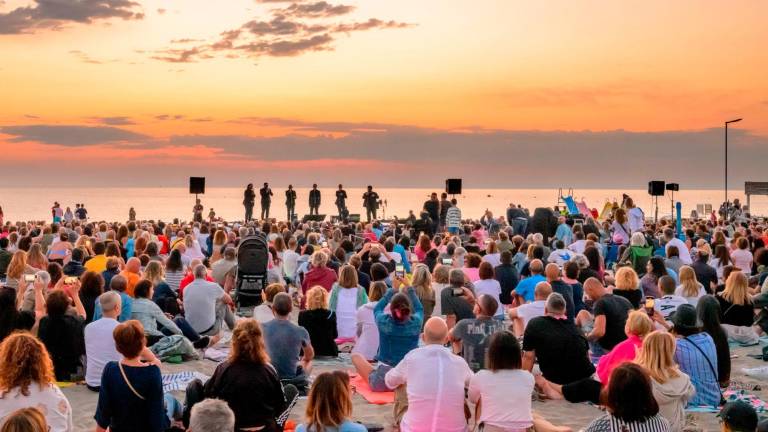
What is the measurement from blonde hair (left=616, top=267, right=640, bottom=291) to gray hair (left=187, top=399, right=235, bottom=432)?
21.3 feet

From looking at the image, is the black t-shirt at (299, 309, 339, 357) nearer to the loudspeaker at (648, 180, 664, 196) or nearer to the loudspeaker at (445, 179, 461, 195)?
the loudspeaker at (445, 179, 461, 195)

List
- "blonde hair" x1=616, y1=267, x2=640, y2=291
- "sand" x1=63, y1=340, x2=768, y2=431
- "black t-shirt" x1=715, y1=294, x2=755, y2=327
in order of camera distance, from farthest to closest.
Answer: "black t-shirt" x1=715, y1=294, x2=755, y2=327, "blonde hair" x1=616, y1=267, x2=640, y2=291, "sand" x1=63, y1=340, x2=768, y2=431

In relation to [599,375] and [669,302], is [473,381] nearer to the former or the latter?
[599,375]

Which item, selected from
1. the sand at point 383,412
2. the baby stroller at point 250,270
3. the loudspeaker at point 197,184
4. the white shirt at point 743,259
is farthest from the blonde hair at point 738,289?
the loudspeaker at point 197,184

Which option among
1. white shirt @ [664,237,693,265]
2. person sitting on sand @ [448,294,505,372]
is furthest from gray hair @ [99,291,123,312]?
white shirt @ [664,237,693,265]

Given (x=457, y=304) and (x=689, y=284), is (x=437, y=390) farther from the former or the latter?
(x=689, y=284)

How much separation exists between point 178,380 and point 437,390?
350 centimetres

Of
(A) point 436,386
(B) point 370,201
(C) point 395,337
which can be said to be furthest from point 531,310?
(B) point 370,201

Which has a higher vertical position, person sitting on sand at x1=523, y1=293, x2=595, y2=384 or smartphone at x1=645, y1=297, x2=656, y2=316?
smartphone at x1=645, y1=297, x2=656, y2=316

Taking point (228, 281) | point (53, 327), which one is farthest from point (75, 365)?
point (228, 281)

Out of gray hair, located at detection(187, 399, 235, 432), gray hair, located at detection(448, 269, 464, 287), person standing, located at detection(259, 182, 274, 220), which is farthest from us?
person standing, located at detection(259, 182, 274, 220)

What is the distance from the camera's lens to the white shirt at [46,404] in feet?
16.5

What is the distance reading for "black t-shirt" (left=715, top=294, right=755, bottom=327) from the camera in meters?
10.4

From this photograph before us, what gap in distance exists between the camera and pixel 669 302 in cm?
889
